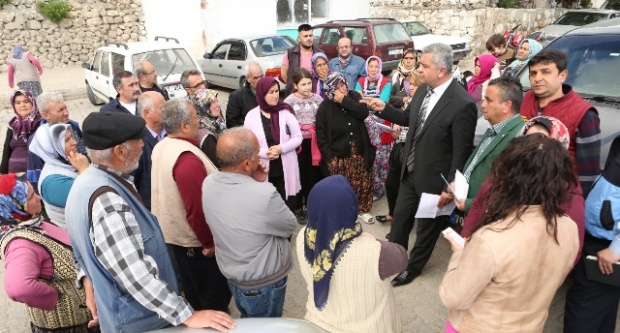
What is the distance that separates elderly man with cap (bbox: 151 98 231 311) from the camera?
279 centimetres

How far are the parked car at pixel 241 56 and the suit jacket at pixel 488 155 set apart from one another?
8221 millimetres

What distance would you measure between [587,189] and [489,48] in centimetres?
515

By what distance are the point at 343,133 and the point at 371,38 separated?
27.7 feet

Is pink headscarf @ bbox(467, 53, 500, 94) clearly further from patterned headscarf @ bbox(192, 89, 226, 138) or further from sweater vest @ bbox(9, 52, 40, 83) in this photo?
sweater vest @ bbox(9, 52, 40, 83)

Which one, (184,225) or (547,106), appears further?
(547,106)

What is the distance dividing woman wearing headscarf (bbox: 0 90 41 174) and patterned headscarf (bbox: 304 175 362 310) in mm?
3972

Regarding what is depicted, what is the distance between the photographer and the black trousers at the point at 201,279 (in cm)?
311

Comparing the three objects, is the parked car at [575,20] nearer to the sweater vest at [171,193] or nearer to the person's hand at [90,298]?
the sweater vest at [171,193]

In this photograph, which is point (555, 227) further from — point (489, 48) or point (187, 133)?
point (489, 48)

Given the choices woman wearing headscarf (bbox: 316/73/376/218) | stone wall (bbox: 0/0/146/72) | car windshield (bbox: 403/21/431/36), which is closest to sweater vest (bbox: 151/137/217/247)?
woman wearing headscarf (bbox: 316/73/376/218)

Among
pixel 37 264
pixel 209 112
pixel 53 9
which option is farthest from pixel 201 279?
pixel 53 9

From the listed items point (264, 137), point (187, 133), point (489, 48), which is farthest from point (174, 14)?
point (187, 133)

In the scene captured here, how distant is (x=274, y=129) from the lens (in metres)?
4.47

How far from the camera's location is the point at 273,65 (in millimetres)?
10773
